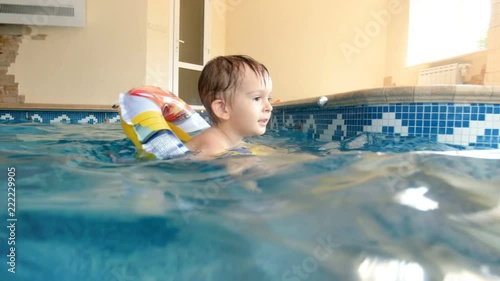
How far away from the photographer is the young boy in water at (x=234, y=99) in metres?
2.03

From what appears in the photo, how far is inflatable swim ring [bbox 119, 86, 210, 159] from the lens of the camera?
1.91 metres

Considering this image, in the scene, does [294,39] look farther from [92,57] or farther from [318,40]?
[92,57]

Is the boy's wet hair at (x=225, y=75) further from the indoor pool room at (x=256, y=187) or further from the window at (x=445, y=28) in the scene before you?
the window at (x=445, y=28)

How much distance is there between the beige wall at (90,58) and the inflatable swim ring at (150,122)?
3.99 metres

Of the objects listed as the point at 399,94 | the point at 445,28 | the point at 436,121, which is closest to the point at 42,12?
the point at 399,94

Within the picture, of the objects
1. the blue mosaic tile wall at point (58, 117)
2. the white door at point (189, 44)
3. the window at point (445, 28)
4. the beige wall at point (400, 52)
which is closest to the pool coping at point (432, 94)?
the blue mosaic tile wall at point (58, 117)

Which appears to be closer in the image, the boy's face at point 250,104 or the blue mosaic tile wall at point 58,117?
the boy's face at point 250,104

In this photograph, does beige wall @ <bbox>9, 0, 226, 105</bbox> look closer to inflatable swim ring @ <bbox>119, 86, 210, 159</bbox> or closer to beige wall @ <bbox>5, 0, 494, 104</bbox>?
beige wall @ <bbox>5, 0, 494, 104</bbox>

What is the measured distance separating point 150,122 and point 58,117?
4.33 metres

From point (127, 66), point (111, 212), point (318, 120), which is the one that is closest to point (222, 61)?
point (111, 212)

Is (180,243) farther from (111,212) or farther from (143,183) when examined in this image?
(143,183)

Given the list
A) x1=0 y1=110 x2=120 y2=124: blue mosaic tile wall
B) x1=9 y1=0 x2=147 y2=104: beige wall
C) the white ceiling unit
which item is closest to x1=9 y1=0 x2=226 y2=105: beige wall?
x1=9 y1=0 x2=147 y2=104: beige wall

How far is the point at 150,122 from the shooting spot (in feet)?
6.55

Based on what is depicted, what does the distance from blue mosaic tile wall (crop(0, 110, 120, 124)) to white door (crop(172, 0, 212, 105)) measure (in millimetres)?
1481
